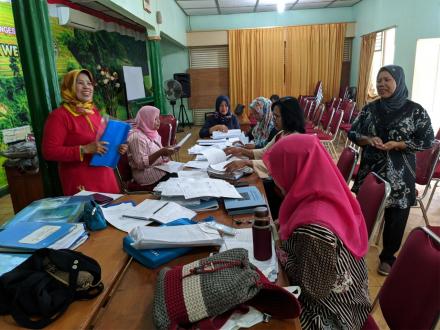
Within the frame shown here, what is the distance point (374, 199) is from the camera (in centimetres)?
164

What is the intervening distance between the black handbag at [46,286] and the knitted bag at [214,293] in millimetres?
240

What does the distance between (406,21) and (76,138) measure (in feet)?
19.1

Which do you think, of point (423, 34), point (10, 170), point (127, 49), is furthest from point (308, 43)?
point (10, 170)

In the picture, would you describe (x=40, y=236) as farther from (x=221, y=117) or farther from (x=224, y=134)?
(x=221, y=117)

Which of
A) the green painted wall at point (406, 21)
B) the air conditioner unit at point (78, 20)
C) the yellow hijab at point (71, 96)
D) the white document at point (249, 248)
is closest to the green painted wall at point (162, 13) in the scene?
the air conditioner unit at point (78, 20)

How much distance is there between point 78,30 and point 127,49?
1.79 m

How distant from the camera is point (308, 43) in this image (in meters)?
8.76

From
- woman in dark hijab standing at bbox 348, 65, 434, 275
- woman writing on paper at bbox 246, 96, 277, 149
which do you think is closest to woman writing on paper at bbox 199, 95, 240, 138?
woman writing on paper at bbox 246, 96, 277, 149

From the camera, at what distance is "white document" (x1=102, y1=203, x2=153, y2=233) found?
4.85 ft

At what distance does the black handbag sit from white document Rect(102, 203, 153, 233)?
0.41m

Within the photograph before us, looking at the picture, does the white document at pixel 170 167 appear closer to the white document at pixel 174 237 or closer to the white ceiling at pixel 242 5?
the white document at pixel 174 237

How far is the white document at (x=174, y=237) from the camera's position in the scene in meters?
1.21

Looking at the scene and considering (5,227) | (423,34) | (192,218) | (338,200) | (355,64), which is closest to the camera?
(338,200)

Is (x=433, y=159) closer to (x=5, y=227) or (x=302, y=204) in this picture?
(x=302, y=204)
